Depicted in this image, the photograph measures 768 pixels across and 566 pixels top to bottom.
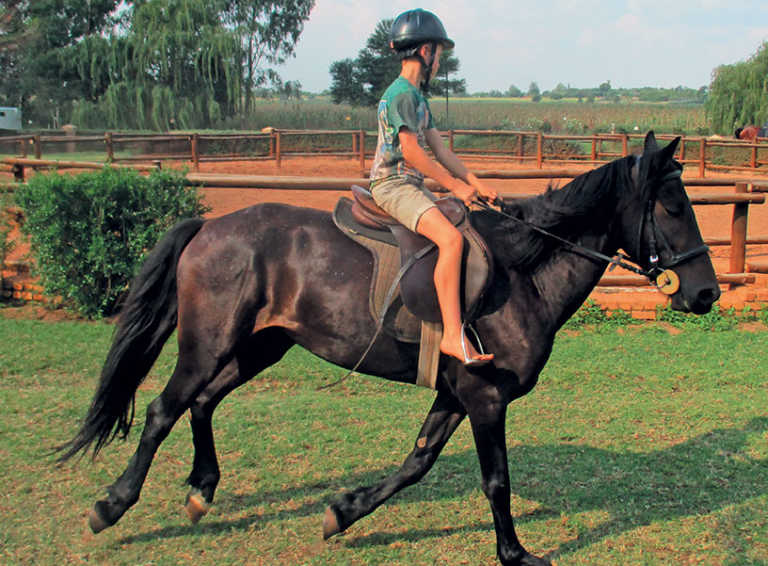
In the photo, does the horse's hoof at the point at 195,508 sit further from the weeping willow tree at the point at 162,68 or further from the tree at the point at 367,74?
the tree at the point at 367,74

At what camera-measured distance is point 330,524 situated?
3.81 m

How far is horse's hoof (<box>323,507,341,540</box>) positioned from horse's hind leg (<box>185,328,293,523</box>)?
724mm

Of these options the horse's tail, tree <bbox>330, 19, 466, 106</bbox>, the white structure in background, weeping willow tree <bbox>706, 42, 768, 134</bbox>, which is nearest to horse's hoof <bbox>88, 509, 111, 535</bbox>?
the horse's tail

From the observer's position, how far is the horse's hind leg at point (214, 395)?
13.5 feet

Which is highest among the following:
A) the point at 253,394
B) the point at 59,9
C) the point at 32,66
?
the point at 59,9

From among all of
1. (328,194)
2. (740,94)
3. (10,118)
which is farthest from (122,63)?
(740,94)

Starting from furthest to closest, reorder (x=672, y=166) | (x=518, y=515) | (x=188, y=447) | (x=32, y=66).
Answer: (x=32, y=66), (x=188, y=447), (x=518, y=515), (x=672, y=166)

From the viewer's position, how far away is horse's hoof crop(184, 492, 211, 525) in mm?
3963

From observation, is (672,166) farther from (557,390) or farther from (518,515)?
(557,390)

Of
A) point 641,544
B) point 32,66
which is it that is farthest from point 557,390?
point 32,66

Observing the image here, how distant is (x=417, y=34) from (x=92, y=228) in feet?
18.9

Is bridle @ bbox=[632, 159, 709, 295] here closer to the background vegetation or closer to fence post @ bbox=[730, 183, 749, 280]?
fence post @ bbox=[730, 183, 749, 280]

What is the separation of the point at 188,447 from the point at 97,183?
426cm

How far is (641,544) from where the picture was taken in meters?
3.81
